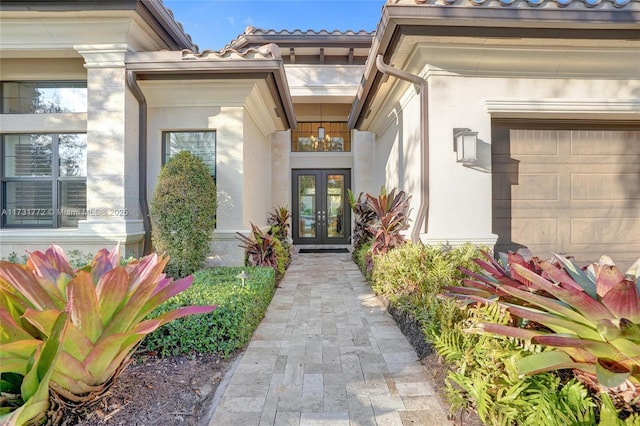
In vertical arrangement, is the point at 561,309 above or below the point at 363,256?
above

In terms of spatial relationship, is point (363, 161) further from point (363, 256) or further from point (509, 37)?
point (509, 37)

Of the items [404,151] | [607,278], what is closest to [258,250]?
[404,151]

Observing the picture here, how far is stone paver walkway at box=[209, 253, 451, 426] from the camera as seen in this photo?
229cm

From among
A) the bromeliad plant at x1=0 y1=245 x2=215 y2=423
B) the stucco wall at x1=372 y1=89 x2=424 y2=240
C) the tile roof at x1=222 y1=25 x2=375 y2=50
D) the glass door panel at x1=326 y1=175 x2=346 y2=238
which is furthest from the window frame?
the glass door panel at x1=326 y1=175 x2=346 y2=238

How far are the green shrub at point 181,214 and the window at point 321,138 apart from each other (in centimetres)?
640

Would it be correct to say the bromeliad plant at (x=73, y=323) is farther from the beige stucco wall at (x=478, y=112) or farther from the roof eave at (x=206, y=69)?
the roof eave at (x=206, y=69)

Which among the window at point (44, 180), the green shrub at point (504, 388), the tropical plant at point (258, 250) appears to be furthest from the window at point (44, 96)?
the green shrub at point (504, 388)

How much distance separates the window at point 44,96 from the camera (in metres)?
5.93

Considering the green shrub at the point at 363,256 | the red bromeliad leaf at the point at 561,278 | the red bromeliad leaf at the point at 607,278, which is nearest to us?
the red bromeliad leaf at the point at 607,278

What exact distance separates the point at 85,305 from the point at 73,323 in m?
0.16

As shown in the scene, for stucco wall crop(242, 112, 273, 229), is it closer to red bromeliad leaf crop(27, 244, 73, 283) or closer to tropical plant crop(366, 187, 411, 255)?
tropical plant crop(366, 187, 411, 255)

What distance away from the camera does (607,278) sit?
74.1 inches

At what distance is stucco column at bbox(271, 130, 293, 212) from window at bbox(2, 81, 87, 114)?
17.6 feet

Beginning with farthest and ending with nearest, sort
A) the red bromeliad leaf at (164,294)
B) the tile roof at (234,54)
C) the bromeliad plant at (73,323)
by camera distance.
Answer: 1. the tile roof at (234,54)
2. the red bromeliad leaf at (164,294)
3. the bromeliad plant at (73,323)
